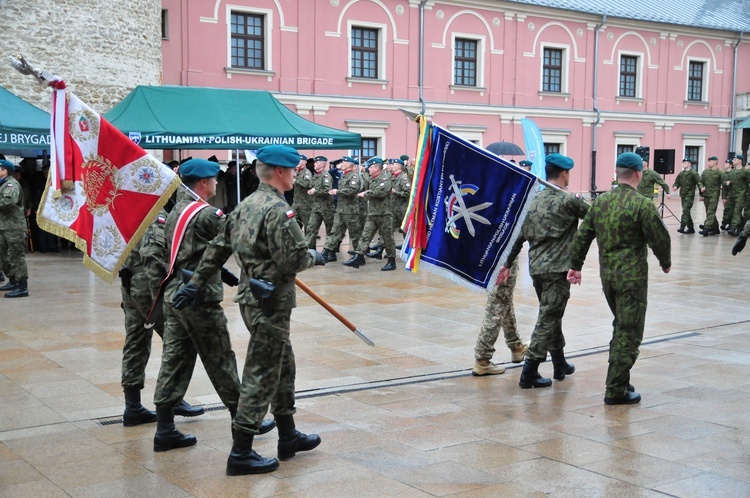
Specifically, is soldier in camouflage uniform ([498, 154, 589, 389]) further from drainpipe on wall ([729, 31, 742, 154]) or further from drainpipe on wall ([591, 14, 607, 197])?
drainpipe on wall ([729, 31, 742, 154])

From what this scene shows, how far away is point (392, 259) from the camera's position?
1570 cm

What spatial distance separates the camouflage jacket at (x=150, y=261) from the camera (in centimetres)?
607

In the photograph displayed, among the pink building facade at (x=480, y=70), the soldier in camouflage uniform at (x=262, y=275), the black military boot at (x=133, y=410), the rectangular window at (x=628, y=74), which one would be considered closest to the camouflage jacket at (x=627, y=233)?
the soldier in camouflage uniform at (x=262, y=275)

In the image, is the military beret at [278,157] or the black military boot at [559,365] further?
the black military boot at [559,365]

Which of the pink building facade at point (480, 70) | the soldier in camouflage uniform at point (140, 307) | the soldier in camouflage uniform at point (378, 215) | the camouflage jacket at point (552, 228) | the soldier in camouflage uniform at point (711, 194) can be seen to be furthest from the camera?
the pink building facade at point (480, 70)

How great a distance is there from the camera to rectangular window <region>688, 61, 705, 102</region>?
38.4 m

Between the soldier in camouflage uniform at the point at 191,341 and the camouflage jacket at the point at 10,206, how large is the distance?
7.24 meters

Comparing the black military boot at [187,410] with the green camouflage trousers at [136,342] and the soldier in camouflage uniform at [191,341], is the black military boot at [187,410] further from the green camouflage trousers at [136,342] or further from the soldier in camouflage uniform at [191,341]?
the soldier in camouflage uniform at [191,341]

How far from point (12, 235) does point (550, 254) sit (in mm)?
8139

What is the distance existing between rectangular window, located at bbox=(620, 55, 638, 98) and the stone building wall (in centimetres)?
2114

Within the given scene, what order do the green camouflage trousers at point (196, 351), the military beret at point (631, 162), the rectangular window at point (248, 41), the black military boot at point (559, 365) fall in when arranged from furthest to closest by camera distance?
1. the rectangular window at point (248, 41)
2. the black military boot at point (559, 365)
3. the military beret at point (631, 162)
4. the green camouflage trousers at point (196, 351)

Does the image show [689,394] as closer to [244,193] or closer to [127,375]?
[127,375]

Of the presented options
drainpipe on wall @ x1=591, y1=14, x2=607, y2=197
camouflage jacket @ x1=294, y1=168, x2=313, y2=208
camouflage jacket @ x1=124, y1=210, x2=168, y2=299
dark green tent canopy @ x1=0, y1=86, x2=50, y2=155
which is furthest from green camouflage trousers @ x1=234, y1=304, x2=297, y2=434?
drainpipe on wall @ x1=591, y1=14, x2=607, y2=197

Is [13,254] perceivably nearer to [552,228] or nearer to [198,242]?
[198,242]
